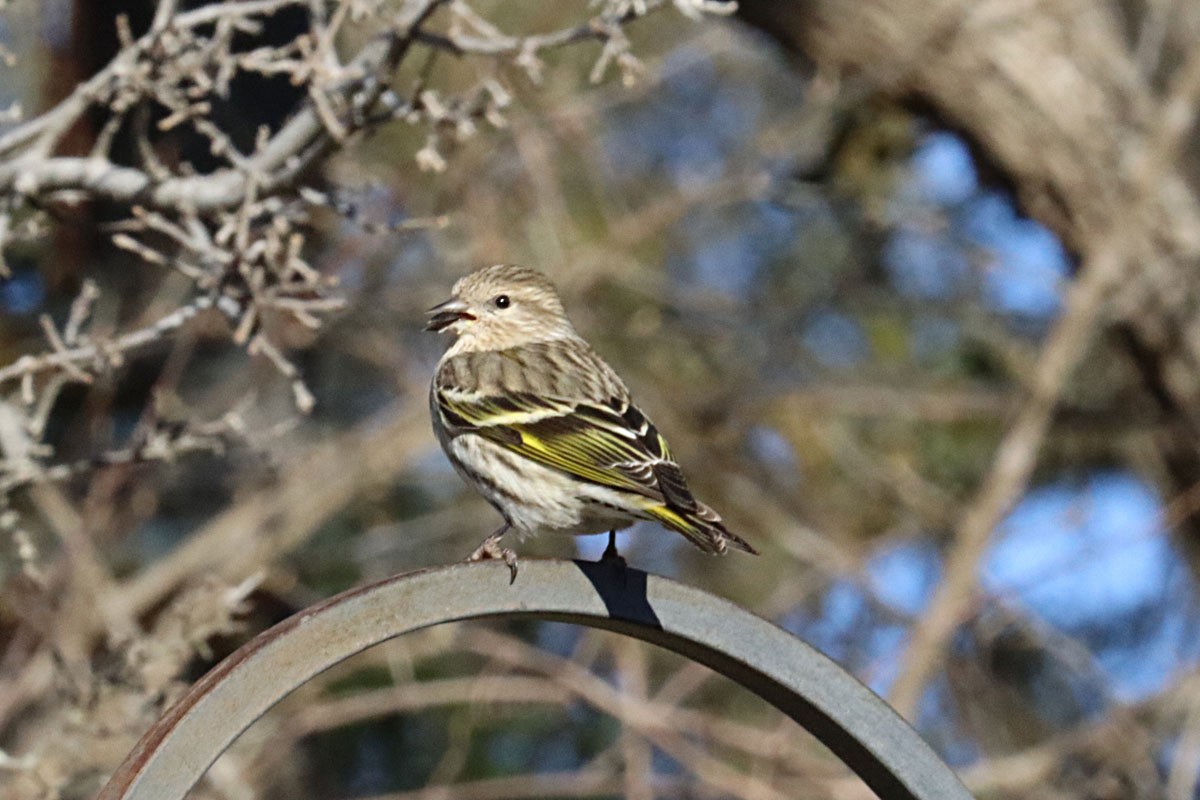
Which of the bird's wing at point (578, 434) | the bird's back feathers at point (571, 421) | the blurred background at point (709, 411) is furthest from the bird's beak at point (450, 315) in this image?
the blurred background at point (709, 411)

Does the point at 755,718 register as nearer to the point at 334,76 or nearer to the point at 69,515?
the point at 69,515

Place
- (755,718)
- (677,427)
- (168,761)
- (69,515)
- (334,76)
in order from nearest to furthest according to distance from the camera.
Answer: (168,761), (334,76), (69,515), (677,427), (755,718)

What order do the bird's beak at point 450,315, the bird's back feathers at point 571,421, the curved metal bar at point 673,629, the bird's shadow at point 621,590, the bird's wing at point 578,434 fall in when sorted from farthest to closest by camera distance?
the bird's beak at point 450,315 < the bird's wing at point 578,434 < the bird's back feathers at point 571,421 < the bird's shadow at point 621,590 < the curved metal bar at point 673,629

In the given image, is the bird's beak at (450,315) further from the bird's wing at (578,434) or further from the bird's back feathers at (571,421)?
the bird's wing at (578,434)

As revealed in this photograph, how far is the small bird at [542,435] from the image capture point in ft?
11.3

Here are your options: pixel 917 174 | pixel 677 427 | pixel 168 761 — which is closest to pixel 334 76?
pixel 168 761

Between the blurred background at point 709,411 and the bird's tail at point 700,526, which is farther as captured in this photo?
the blurred background at point 709,411

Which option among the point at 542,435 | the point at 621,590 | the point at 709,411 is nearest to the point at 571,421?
the point at 542,435

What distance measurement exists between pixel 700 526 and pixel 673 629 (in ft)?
1.87

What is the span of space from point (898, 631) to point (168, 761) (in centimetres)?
484

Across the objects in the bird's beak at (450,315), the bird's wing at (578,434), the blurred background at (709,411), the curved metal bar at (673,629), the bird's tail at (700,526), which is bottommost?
the curved metal bar at (673,629)

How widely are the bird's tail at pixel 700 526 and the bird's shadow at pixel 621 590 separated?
0.35 meters

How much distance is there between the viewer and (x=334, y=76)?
3525 millimetres

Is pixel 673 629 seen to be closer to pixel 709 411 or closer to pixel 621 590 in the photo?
pixel 621 590
